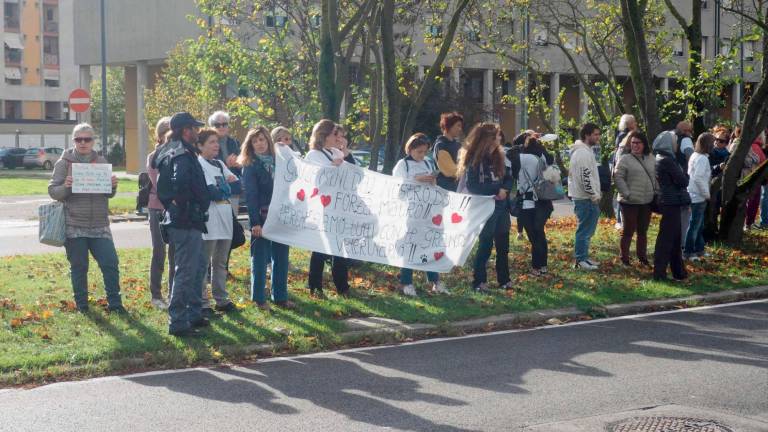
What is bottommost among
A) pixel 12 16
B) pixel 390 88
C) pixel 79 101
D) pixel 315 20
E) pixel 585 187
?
pixel 585 187

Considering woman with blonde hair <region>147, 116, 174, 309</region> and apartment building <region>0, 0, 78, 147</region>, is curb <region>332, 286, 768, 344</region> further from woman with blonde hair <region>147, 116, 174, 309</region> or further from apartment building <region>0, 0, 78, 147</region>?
apartment building <region>0, 0, 78, 147</region>

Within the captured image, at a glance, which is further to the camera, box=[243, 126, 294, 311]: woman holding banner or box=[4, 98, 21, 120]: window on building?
box=[4, 98, 21, 120]: window on building

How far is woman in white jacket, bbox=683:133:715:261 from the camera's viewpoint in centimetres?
1500

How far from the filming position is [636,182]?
1405 centimetres

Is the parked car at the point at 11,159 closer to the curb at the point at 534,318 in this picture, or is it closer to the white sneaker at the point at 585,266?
the white sneaker at the point at 585,266

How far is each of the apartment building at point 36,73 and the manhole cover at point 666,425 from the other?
83549mm

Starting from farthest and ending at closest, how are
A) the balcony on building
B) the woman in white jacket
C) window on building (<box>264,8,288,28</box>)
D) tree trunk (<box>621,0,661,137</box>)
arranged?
the balcony on building
window on building (<box>264,8,288,28</box>)
tree trunk (<box>621,0,661,137</box>)
the woman in white jacket

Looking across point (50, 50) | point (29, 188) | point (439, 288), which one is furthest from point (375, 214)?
point (50, 50)

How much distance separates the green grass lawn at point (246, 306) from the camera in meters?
8.76

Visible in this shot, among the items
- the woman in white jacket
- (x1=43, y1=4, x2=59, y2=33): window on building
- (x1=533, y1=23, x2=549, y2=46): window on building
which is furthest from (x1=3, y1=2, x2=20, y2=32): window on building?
the woman in white jacket

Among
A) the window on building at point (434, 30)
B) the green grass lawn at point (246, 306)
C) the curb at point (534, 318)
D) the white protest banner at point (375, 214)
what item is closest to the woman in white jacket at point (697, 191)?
the green grass lawn at point (246, 306)

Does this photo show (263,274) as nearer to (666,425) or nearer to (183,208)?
(183,208)

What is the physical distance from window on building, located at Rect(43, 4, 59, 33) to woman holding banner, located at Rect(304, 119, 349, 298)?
85.3 metres

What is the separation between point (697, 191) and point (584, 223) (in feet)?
6.89
